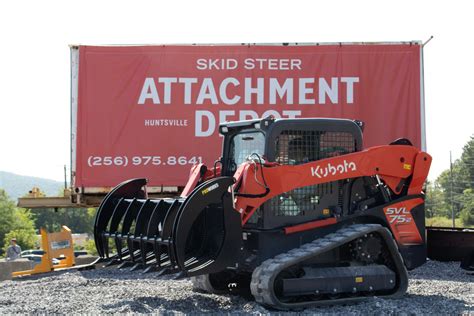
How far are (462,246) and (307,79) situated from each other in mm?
5529

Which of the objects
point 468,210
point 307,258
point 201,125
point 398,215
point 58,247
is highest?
point 201,125

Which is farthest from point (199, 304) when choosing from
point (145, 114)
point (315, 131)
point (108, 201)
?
point (145, 114)

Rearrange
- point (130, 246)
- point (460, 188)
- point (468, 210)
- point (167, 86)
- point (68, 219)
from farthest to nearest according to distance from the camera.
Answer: point (68, 219), point (460, 188), point (468, 210), point (167, 86), point (130, 246)

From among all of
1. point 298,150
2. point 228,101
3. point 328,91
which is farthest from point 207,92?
point 298,150

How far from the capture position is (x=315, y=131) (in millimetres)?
8938

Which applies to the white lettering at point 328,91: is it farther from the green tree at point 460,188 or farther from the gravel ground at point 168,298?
the green tree at point 460,188

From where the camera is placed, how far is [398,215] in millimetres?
9219

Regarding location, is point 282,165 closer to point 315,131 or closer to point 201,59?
point 315,131

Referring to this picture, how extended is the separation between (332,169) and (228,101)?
7.65m

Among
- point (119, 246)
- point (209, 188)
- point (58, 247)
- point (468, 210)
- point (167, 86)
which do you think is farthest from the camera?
point (468, 210)

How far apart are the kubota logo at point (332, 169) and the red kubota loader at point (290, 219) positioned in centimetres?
1

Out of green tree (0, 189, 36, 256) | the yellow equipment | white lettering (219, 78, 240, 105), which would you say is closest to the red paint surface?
the yellow equipment

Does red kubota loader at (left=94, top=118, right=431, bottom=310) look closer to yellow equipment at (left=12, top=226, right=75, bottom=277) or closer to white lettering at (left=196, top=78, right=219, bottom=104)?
yellow equipment at (left=12, top=226, right=75, bottom=277)

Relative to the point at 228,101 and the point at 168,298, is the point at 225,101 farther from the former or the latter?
A: the point at 168,298
